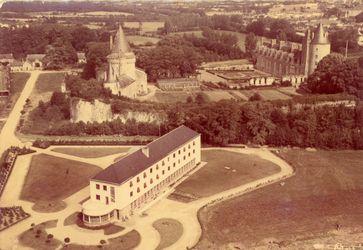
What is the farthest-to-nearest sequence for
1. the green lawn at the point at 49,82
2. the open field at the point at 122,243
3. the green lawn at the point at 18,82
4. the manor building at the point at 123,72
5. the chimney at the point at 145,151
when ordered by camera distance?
the green lawn at the point at 49,82
the green lawn at the point at 18,82
the manor building at the point at 123,72
the chimney at the point at 145,151
the open field at the point at 122,243

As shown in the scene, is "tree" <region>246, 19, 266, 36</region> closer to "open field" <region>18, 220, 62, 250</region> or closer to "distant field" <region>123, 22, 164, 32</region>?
"distant field" <region>123, 22, 164, 32</region>

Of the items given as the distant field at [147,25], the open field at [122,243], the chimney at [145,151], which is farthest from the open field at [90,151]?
the distant field at [147,25]

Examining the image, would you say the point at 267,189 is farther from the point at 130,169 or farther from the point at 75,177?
the point at 75,177

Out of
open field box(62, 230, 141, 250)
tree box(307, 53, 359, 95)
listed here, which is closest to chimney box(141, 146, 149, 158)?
open field box(62, 230, 141, 250)

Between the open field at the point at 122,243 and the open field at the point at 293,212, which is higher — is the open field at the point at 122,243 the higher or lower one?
the lower one

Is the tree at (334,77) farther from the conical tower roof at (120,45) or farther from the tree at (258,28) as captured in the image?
the tree at (258,28)

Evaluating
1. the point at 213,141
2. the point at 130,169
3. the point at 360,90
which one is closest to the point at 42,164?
the point at 130,169

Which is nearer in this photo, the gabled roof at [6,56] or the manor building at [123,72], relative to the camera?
the manor building at [123,72]
